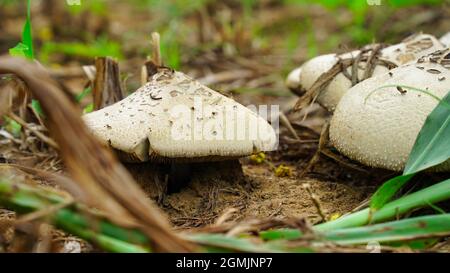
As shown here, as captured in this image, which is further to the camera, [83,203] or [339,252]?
[339,252]

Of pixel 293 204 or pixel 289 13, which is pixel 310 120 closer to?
pixel 293 204

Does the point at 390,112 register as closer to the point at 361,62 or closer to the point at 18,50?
the point at 361,62

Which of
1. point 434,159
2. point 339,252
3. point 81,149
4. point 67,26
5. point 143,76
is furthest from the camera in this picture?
point 67,26

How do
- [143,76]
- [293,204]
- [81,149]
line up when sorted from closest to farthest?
[81,149] < [293,204] < [143,76]

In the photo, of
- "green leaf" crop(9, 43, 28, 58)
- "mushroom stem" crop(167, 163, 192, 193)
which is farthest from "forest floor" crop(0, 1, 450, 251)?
"green leaf" crop(9, 43, 28, 58)

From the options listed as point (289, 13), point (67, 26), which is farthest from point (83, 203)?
point (289, 13)

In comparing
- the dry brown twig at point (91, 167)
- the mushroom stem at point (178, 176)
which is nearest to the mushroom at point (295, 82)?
the mushroom stem at point (178, 176)
